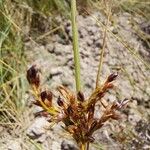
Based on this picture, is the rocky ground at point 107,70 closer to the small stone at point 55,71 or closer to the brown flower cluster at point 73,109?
the small stone at point 55,71

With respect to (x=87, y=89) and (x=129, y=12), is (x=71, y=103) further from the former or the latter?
(x=129, y=12)

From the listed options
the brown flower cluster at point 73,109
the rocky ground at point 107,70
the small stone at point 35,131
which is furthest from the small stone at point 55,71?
the brown flower cluster at point 73,109

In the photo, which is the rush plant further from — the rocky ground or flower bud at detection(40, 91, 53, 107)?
the rocky ground

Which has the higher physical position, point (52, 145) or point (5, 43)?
point (5, 43)

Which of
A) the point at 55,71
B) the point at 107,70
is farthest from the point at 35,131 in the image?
the point at 107,70

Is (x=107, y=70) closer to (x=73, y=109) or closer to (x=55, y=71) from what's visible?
(x=55, y=71)

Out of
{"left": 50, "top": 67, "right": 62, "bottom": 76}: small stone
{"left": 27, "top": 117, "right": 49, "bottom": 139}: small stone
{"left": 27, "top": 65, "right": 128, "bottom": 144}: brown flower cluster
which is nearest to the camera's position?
{"left": 27, "top": 65, "right": 128, "bottom": 144}: brown flower cluster

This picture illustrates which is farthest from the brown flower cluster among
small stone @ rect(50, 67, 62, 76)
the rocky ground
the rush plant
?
small stone @ rect(50, 67, 62, 76)

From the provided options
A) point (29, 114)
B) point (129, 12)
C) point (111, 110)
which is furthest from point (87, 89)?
point (111, 110)

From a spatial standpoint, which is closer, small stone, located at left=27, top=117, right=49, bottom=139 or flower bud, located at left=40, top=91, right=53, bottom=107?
flower bud, located at left=40, top=91, right=53, bottom=107
